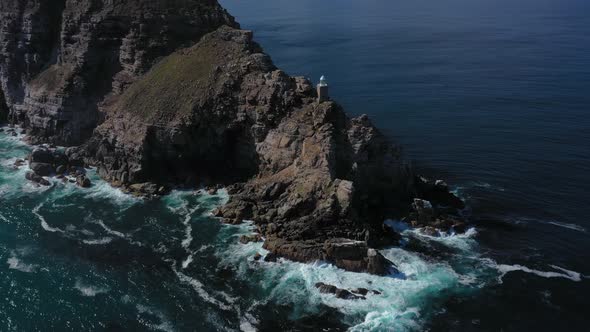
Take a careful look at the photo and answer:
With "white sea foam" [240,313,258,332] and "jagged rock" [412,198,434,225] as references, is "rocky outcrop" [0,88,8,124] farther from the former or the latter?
"jagged rock" [412,198,434,225]

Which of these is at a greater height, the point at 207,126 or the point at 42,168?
the point at 207,126

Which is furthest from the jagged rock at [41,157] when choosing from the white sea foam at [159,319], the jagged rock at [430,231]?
the jagged rock at [430,231]

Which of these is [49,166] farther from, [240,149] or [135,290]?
[135,290]

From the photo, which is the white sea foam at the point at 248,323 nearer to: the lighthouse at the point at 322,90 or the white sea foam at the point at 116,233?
the white sea foam at the point at 116,233

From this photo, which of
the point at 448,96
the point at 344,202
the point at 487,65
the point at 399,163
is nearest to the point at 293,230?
the point at 344,202

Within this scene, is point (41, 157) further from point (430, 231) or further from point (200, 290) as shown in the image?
point (430, 231)

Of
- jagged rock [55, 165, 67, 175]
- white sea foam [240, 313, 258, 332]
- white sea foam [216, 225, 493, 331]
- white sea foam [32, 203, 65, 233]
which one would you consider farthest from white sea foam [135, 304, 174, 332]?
jagged rock [55, 165, 67, 175]

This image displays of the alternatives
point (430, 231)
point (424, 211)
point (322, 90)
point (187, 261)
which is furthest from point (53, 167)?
point (430, 231)
